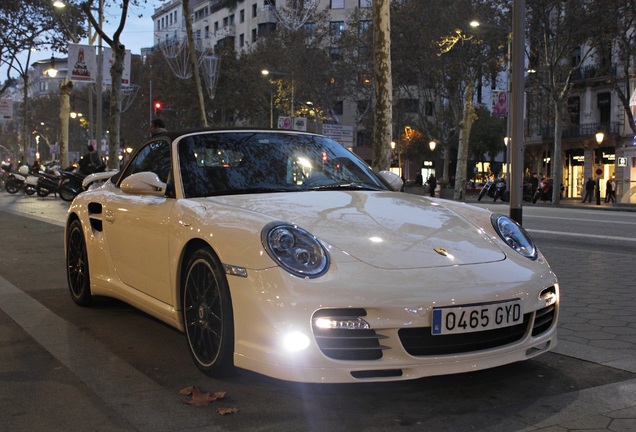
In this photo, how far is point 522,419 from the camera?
2992 millimetres

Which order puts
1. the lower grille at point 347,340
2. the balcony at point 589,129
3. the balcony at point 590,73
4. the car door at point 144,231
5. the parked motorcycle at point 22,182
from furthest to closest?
the balcony at point 589,129, the balcony at point 590,73, the parked motorcycle at point 22,182, the car door at point 144,231, the lower grille at point 347,340

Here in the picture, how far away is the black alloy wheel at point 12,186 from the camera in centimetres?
2945

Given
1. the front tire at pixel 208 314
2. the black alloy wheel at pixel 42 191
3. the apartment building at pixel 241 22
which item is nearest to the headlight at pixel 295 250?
the front tire at pixel 208 314

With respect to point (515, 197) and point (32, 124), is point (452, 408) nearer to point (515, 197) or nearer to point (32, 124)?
point (515, 197)

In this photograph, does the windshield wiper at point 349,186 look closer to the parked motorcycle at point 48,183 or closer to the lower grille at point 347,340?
the lower grille at point 347,340

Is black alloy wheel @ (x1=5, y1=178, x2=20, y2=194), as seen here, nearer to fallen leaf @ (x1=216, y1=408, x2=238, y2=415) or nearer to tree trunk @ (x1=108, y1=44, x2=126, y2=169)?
tree trunk @ (x1=108, y1=44, x2=126, y2=169)

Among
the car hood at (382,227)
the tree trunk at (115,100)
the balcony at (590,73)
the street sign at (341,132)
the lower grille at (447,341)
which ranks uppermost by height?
the balcony at (590,73)

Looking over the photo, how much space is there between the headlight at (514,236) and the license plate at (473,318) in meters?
0.61

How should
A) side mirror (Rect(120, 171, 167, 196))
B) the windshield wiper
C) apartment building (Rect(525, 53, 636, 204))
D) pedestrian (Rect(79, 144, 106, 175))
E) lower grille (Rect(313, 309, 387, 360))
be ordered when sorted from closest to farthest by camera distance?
lower grille (Rect(313, 309, 387, 360)) < side mirror (Rect(120, 171, 167, 196)) < the windshield wiper < pedestrian (Rect(79, 144, 106, 175)) < apartment building (Rect(525, 53, 636, 204))

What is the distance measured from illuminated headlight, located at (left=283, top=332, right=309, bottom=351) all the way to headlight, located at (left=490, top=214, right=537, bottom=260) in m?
1.46

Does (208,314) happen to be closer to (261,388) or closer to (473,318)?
(261,388)

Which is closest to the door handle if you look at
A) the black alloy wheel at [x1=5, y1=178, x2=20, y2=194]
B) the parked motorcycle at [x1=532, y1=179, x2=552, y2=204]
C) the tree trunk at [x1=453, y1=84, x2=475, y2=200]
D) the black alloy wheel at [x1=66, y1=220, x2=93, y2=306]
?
the black alloy wheel at [x1=66, y1=220, x2=93, y2=306]

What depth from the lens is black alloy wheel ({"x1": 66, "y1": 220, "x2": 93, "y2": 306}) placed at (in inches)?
212

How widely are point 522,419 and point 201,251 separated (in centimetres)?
185
